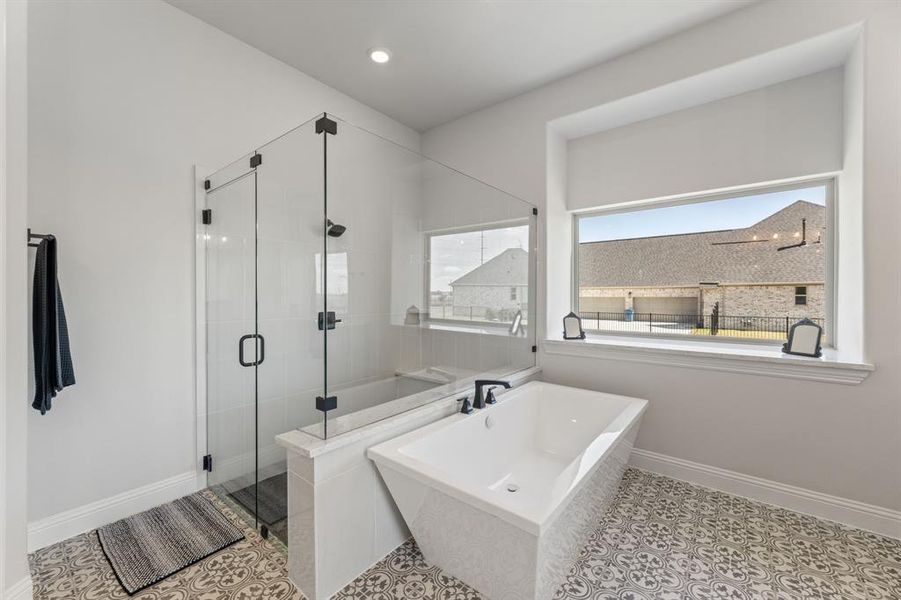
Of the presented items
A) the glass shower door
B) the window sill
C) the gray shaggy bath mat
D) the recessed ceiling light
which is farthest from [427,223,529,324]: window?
the gray shaggy bath mat

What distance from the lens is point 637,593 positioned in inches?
65.4

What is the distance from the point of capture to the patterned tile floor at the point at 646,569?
165 centimetres

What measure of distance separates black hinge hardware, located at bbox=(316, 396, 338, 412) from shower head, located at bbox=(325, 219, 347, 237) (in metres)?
0.75

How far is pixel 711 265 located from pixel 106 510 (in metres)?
3.95

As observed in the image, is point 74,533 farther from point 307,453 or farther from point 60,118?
point 60,118

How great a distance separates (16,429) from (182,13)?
2.28 m

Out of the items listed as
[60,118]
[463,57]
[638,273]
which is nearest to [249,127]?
[60,118]

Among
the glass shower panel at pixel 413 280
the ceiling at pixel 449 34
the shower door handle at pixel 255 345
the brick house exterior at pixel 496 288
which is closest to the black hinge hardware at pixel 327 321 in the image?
the glass shower panel at pixel 413 280

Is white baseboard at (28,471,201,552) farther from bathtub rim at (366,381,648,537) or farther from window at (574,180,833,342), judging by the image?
window at (574,180,833,342)

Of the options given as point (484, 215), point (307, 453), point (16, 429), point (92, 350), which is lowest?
point (307, 453)

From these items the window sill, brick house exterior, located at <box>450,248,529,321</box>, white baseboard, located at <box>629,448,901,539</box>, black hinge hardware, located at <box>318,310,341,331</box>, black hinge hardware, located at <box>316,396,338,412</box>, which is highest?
brick house exterior, located at <box>450,248,529,321</box>

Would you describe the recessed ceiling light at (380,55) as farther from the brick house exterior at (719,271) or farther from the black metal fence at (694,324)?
the black metal fence at (694,324)

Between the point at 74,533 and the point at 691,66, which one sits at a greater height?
the point at 691,66

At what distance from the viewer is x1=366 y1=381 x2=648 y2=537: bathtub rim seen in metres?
1.31
